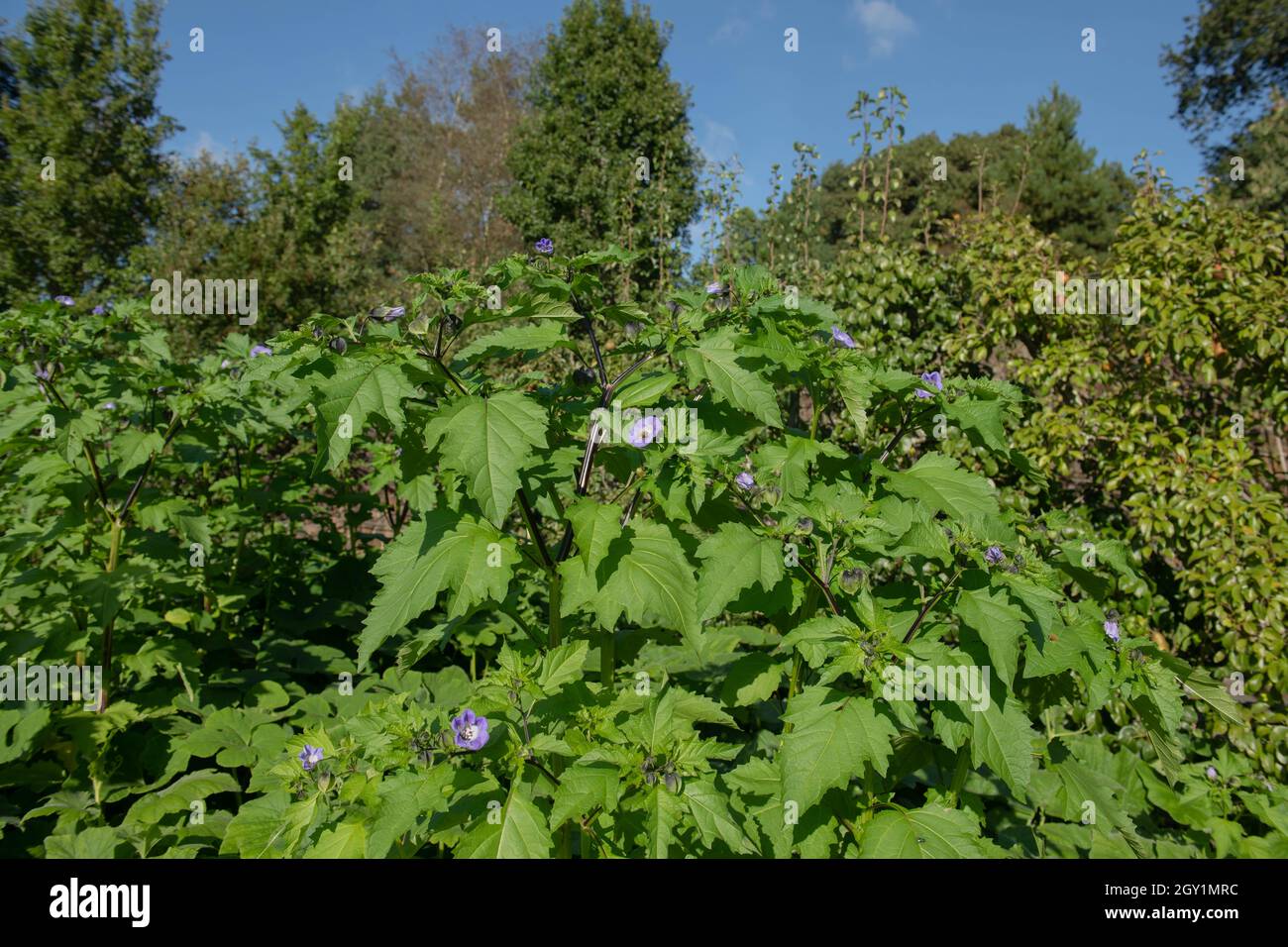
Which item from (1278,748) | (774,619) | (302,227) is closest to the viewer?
(774,619)

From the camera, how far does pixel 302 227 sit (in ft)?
38.1

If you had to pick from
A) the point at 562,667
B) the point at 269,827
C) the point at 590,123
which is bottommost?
the point at 269,827

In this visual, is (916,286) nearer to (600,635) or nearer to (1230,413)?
(1230,413)

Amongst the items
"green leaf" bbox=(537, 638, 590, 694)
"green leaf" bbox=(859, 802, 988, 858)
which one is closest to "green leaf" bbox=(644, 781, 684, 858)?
"green leaf" bbox=(537, 638, 590, 694)

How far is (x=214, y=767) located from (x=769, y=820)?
105 inches

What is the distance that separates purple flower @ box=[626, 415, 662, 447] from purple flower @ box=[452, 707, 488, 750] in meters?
0.81

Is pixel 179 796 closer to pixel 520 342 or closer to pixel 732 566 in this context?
pixel 520 342

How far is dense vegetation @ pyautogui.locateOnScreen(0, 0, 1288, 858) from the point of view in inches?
69.5

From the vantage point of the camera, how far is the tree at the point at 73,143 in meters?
10.6

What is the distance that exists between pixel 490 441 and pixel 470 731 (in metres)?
0.68

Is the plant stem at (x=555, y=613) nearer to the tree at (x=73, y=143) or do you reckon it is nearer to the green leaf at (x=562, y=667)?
the green leaf at (x=562, y=667)

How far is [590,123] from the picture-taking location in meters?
16.0

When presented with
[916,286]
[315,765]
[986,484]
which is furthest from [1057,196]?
[315,765]

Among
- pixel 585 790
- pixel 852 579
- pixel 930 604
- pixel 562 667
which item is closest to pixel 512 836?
pixel 585 790
